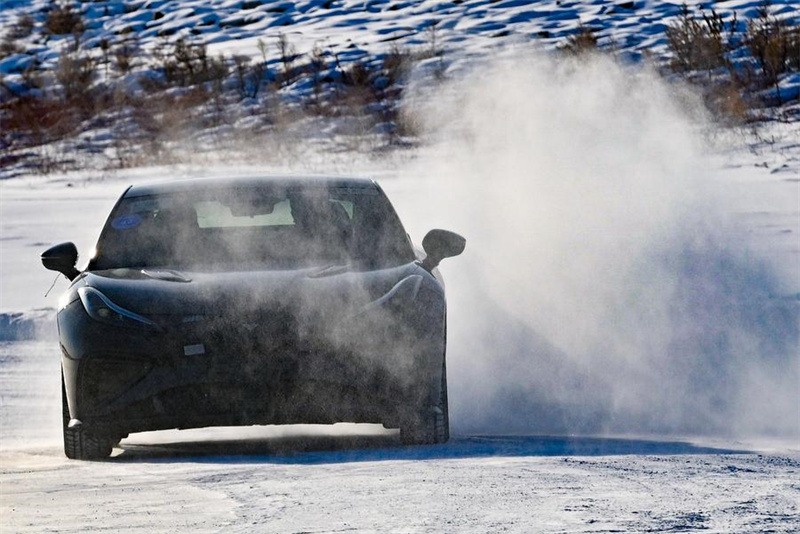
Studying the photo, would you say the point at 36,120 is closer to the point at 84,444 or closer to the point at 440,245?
the point at 440,245

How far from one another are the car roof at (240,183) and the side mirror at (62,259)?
1.58 feet

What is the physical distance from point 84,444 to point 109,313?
0.57 meters

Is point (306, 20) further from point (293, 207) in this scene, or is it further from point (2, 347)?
point (293, 207)

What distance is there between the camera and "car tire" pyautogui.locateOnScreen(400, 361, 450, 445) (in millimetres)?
6176

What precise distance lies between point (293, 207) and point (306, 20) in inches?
1624

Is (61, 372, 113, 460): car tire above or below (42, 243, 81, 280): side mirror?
below

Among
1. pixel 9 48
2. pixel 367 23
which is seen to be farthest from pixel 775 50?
pixel 9 48

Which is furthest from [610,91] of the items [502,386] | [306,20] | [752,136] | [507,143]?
[306,20]

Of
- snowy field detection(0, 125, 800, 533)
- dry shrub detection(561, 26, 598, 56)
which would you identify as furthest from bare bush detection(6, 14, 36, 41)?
snowy field detection(0, 125, 800, 533)

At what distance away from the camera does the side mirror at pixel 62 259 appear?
6840 mm

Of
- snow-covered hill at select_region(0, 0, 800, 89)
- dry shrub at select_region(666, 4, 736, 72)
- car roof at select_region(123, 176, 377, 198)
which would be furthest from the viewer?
snow-covered hill at select_region(0, 0, 800, 89)

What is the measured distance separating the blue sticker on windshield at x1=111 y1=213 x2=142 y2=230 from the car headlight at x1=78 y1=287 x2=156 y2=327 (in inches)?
33.3

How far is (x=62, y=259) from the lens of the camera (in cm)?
686

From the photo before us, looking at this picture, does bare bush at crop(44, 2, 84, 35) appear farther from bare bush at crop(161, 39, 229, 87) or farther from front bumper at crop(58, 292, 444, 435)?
front bumper at crop(58, 292, 444, 435)
